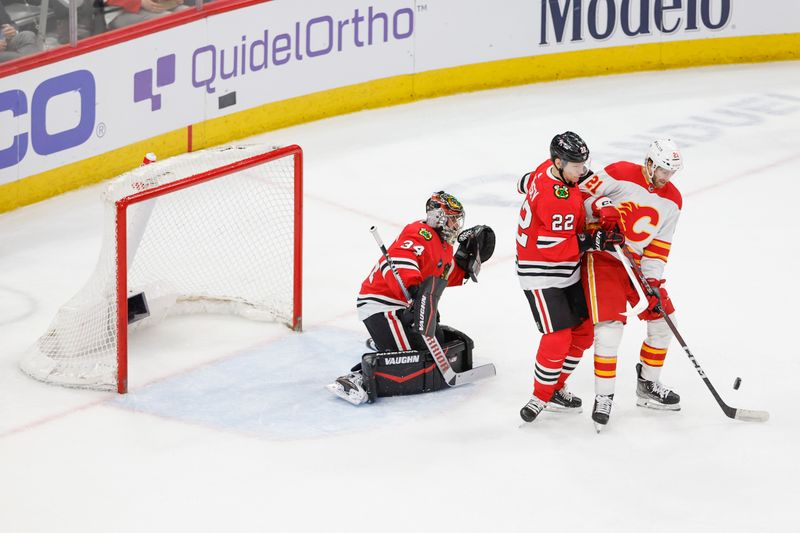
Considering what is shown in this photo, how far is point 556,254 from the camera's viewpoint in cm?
470

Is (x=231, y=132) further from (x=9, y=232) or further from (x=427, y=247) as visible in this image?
(x=427, y=247)

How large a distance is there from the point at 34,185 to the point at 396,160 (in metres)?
2.15

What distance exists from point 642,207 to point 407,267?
0.91 metres

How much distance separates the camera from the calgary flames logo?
4.78 meters

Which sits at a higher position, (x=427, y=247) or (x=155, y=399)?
(x=427, y=247)

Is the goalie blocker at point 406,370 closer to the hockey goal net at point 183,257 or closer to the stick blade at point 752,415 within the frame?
the hockey goal net at point 183,257

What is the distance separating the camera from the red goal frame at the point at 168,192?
507 centimetres

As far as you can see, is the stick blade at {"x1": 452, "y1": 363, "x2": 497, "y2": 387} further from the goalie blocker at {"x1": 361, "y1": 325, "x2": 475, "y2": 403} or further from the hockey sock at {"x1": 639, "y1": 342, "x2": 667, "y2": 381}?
the hockey sock at {"x1": 639, "y1": 342, "x2": 667, "y2": 381}

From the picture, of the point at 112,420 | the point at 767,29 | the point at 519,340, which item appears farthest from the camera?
the point at 767,29

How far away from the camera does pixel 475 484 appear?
14.9 ft

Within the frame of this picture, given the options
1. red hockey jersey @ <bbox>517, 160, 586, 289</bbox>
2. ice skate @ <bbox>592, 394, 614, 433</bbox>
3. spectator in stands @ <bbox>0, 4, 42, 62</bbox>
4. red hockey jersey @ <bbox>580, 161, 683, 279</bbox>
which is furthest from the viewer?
spectator in stands @ <bbox>0, 4, 42, 62</bbox>

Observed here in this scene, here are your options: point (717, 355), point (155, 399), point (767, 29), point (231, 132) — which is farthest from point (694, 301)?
point (767, 29)

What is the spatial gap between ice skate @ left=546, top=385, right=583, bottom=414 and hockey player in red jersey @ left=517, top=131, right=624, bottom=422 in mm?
83

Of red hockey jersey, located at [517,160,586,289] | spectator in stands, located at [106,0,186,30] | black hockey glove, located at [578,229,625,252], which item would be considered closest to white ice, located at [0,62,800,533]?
red hockey jersey, located at [517,160,586,289]
